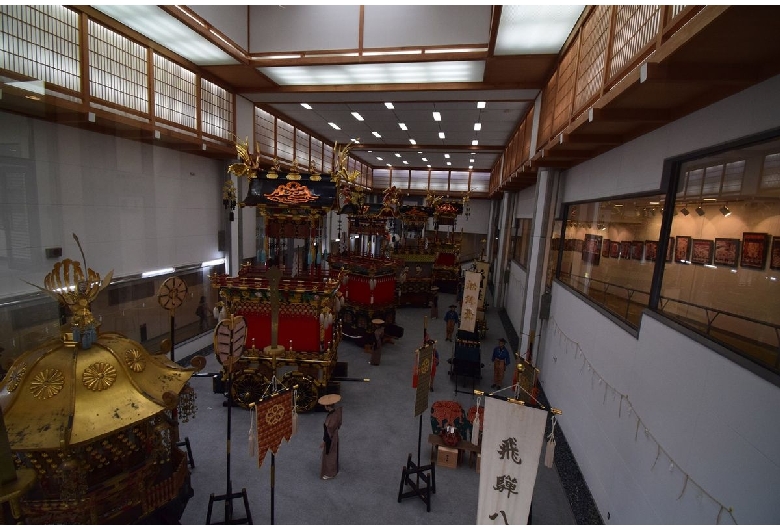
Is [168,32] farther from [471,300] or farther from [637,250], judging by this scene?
[637,250]

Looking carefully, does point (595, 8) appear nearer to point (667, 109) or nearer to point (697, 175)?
point (667, 109)

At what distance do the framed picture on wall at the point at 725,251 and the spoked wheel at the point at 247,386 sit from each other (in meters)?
8.08

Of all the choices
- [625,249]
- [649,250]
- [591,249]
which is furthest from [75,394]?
[625,249]

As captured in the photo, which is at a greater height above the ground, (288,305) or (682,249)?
(682,249)

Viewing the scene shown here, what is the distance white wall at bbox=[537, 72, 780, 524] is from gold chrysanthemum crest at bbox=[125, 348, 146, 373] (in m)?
5.95

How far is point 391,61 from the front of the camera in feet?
27.3

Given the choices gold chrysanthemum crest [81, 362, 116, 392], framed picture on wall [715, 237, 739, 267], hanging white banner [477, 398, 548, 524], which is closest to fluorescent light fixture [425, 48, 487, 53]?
framed picture on wall [715, 237, 739, 267]

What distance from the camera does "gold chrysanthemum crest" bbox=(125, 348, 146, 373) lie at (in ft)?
14.5

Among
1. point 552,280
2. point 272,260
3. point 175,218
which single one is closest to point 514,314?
point 552,280

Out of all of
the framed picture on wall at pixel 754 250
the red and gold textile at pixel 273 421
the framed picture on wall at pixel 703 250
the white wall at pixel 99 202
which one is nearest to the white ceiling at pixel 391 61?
the white wall at pixel 99 202

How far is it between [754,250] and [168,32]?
410 inches

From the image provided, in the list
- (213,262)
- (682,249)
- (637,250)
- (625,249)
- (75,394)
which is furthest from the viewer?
(213,262)

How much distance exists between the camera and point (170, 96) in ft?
26.8

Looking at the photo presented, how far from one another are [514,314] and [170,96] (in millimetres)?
12777
